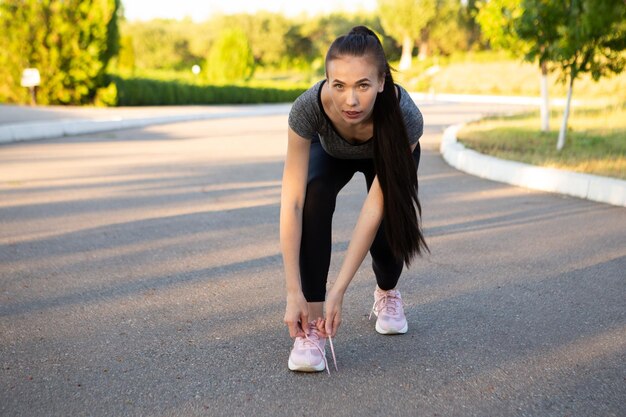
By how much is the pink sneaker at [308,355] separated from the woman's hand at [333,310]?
54 millimetres

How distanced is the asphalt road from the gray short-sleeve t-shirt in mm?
852

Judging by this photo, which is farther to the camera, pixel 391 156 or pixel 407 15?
pixel 407 15

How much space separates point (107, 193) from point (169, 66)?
206 feet

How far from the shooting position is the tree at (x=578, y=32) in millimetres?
9367

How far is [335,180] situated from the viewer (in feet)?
9.84

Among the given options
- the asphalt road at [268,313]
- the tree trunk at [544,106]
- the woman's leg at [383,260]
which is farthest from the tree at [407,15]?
the woman's leg at [383,260]

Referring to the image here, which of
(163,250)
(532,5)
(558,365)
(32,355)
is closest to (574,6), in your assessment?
(532,5)

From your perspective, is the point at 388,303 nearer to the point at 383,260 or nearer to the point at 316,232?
the point at 383,260

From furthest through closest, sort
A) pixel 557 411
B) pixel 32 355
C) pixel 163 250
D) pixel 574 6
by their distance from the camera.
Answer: pixel 574 6, pixel 163 250, pixel 32 355, pixel 557 411

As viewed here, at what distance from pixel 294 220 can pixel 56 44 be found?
18.6 meters

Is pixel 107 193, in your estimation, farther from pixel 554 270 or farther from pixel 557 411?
pixel 557 411

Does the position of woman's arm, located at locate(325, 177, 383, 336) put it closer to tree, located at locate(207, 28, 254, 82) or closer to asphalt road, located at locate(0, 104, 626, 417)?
asphalt road, located at locate(0, 104, 626, 417)

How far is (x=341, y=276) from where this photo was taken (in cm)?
279

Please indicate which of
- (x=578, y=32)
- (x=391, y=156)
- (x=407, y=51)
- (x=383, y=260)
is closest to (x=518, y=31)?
(x=578, y=32)
